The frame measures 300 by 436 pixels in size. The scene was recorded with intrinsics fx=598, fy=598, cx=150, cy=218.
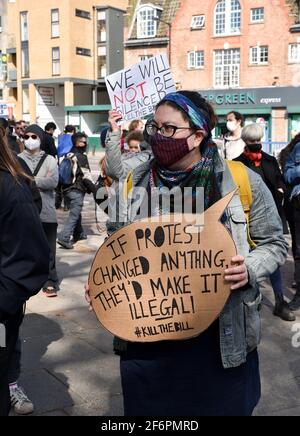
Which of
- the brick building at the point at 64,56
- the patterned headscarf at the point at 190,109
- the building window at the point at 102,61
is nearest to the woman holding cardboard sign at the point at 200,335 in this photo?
the patterned headscarf at the point at 190,109

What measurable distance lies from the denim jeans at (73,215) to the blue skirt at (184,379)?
23.1 ft

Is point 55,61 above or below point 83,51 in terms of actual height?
below

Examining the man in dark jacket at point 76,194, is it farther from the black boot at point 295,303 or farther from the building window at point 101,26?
the building window at point 101,26

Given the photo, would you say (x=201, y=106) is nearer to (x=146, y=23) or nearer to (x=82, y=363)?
(x=82, y=363)

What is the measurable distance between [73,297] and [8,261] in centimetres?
433

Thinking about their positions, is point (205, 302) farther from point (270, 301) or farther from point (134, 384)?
point (270, 301)

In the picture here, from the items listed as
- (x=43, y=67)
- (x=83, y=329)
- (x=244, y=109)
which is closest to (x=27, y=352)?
(x=83, y=329)

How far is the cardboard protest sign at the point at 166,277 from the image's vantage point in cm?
223

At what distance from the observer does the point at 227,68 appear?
39.3 m

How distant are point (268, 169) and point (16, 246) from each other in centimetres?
426

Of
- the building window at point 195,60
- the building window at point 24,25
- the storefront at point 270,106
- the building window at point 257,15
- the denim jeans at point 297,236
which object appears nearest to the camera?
the denim jeans at point 297,236

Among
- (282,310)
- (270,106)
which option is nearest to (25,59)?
(270,106)

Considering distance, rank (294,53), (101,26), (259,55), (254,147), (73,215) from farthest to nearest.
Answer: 1. (101,26)
2. (259,55)
3. (294,53)
4. (73,215)
5. (254,147)

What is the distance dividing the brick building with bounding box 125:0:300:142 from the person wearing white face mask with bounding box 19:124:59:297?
2987 cm
